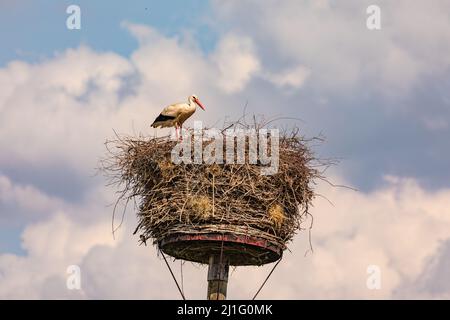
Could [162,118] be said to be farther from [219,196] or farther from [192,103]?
[219,196]

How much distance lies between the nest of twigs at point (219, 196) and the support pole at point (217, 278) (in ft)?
2.69

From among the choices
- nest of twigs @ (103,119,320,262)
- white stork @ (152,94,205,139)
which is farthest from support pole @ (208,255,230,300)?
white stork @ (152,94,205,139)

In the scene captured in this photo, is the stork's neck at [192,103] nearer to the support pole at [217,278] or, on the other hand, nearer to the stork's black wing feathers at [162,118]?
the stork's black wing feathers at [162,118]

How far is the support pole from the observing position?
417 inches

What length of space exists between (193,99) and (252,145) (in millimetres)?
3998

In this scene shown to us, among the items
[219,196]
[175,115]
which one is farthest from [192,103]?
[219,196]

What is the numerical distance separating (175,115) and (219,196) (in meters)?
3.78

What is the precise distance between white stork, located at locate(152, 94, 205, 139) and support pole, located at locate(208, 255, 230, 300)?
3597mm

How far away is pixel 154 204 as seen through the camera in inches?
411

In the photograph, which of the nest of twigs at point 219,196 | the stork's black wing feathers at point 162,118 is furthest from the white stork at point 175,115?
the nest of twigs at point 219,196

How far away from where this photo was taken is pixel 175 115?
1354 cm

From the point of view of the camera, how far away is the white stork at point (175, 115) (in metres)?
13.5
